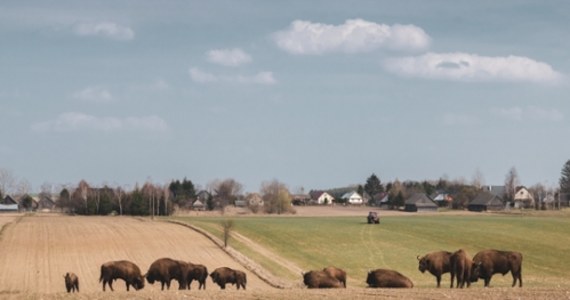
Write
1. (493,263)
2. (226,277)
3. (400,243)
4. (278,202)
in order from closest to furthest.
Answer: (493,263) → (226,277) → (400,243) → (278,202)

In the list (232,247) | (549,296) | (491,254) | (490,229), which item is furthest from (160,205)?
(549,296)

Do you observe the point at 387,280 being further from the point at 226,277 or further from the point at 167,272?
the point at 167,272

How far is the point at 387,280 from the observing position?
4128 cm

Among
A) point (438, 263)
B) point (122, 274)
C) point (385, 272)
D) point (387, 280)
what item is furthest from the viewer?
point (122, 274)

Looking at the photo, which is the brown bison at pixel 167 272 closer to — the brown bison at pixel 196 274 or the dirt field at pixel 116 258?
the brown bison at pixel 196 274

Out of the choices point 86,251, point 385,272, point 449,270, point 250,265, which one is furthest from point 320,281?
point 86,251

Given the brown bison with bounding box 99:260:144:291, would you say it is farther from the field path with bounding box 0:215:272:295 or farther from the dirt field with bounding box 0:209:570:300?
the dirt field with bounding box 0:209:570:300

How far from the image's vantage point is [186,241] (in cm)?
8200

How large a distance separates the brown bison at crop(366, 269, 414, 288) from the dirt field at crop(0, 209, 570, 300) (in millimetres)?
2799

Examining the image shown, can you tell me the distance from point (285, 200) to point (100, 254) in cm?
11492

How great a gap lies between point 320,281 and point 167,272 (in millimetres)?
8532

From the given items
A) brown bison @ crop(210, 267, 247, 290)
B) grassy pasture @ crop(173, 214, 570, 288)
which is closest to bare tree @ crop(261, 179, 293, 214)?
grassy pasture @ crop(173, 214, 570, 288)

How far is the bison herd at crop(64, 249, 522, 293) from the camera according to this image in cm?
4153

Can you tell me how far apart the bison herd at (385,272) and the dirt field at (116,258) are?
1.58m
